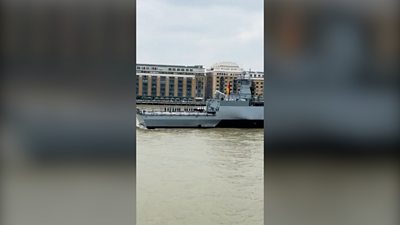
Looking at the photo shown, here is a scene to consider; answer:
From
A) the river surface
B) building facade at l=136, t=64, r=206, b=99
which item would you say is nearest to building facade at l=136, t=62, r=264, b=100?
building facade at l=136, t=64, r=206, b=99

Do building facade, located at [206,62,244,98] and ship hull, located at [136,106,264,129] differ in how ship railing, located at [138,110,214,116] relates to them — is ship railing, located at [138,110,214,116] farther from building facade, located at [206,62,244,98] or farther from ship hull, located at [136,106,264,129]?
building facade, located at [206,62,244,98]

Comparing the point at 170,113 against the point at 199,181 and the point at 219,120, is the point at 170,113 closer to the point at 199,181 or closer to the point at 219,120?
the point at 219,120

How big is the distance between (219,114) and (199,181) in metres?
5.16

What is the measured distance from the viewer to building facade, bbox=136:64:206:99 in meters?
6.61

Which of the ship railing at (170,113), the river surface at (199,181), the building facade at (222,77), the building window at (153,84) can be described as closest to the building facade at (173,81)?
the building window at (153,84)

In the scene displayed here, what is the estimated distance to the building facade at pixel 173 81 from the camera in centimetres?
661

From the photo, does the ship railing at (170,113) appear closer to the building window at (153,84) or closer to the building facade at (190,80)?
the building facade at (190,80)

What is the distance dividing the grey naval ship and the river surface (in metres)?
1.14

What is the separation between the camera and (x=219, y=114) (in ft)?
33.1

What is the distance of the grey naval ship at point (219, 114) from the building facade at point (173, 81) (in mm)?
1228

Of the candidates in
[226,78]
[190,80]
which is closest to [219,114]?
[226,78]
